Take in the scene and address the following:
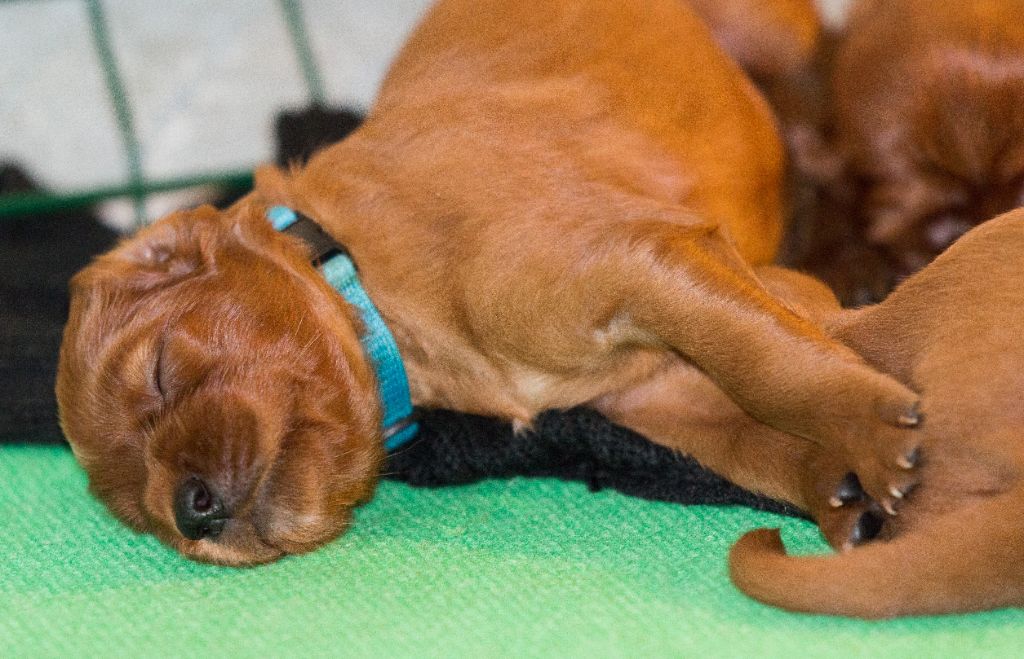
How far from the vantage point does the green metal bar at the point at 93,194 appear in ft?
11.5

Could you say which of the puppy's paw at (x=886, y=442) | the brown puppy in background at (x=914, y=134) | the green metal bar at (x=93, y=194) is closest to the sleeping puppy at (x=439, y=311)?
Answer: the puppy's paw at (x=886, y=442)

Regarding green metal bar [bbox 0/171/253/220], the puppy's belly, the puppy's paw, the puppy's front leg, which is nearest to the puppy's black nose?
the puppy's belly

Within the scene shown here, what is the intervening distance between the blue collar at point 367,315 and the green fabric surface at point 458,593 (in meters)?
0.20

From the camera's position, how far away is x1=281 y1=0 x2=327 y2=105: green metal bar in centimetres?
430

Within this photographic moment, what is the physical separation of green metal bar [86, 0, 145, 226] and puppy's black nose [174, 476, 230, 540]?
223cm

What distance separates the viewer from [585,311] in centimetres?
205

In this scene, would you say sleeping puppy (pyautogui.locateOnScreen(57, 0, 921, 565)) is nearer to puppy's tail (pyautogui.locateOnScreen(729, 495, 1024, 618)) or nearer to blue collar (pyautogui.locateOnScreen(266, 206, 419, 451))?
blue collar (pyautogui.locateOnScreen(266, 206, 419, 451))

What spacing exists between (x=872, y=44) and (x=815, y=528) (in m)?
1.36

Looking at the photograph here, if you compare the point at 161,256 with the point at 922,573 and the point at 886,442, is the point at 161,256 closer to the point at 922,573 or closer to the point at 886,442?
Result: the point at 886,442

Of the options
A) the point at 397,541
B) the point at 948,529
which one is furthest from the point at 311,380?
the point at 948,529

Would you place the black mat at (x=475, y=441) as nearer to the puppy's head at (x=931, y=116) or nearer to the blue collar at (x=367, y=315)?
the blue collar at (x=367, y=315)

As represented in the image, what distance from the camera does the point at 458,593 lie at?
186 cm

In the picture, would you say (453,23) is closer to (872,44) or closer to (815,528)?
(872,44)

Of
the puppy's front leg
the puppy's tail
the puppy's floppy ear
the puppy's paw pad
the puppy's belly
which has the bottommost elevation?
the puppy's belly
